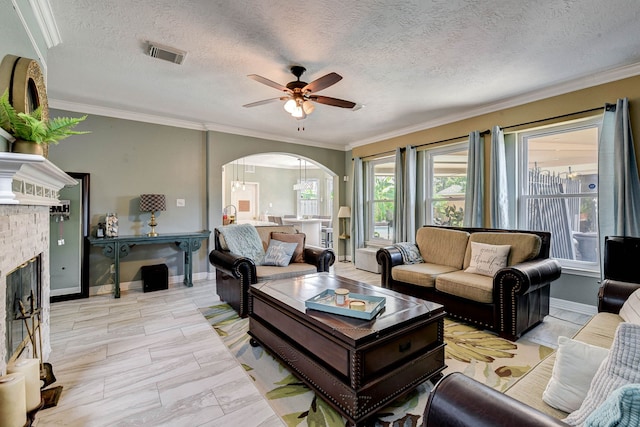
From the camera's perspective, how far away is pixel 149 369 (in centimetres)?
227

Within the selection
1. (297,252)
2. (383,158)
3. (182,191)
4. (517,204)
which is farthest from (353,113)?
(182,191)

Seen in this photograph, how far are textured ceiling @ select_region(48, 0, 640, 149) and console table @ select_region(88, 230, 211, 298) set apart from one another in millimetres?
1858

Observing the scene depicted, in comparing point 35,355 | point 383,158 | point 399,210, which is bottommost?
point 35,355

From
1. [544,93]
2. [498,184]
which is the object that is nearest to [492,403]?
[498,184]

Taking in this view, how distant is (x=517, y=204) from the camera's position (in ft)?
13.2

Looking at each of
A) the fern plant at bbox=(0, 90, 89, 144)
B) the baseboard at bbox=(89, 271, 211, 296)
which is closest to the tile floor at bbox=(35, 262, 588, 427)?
the baseboard at bbox=(89, 271, 211, 296)

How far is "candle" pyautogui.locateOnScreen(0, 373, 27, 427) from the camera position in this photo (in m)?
1.37

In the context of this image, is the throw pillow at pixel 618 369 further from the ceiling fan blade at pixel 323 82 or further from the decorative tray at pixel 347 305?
the ceiling fan blade at pixel 323 82

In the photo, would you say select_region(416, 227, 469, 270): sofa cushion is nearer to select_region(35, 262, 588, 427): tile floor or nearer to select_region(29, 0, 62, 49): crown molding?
select_region(35, 262, 588, 427): tile floor

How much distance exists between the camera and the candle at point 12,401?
137 cm

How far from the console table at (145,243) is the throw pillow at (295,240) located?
137 centimetres

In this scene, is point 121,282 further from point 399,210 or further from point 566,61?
point 566,61

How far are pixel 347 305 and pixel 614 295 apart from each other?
1.96 metres

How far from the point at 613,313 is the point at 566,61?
2324mm
